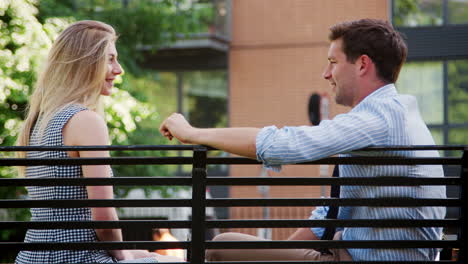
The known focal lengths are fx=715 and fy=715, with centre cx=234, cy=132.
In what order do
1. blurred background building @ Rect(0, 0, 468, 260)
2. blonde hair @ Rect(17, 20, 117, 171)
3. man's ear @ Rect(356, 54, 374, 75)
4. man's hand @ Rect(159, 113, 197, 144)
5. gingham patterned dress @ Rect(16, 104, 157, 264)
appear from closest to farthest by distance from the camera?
man's hand @ Rect(159, 113, 197, 144)
gingham patterned dress @ Rect(16, 104, 157, 264)
man's ear @ Rect(356, 54, 374, 75)
blonde hair @ Rect(17, 20, 117, 171)
blurred background building @ Rect(0, 0, 468, 260)

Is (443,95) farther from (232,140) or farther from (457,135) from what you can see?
(232,140)

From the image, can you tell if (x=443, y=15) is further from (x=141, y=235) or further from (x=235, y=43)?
(x=141, y=235)

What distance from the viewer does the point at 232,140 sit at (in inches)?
92.6

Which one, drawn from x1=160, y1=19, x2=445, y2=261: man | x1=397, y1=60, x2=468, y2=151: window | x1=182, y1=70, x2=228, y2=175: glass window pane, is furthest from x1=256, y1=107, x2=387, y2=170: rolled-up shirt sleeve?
x1=182, y1=70, x2=228, y2=175: glass window pane

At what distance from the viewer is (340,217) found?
2498 mm

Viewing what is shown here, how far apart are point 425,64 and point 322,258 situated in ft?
50.6

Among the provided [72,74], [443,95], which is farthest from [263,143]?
[443,95]

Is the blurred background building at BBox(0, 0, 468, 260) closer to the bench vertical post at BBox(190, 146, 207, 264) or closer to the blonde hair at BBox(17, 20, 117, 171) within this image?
the blonde hair at BBox(17, 20, 117, 171)

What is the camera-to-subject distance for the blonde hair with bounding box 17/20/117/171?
9.36 ft

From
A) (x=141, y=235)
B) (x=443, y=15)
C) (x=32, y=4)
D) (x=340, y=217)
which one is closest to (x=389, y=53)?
(x=340, y=217)

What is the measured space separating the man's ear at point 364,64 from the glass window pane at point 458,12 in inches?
601

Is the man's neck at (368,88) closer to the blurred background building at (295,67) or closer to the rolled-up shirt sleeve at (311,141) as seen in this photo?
the rolled-up shirt sleeve at (311,141)

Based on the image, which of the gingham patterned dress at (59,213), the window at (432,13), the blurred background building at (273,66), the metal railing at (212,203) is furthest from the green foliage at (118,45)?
the window at (432,13)

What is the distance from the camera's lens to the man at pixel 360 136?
2.34 metres
